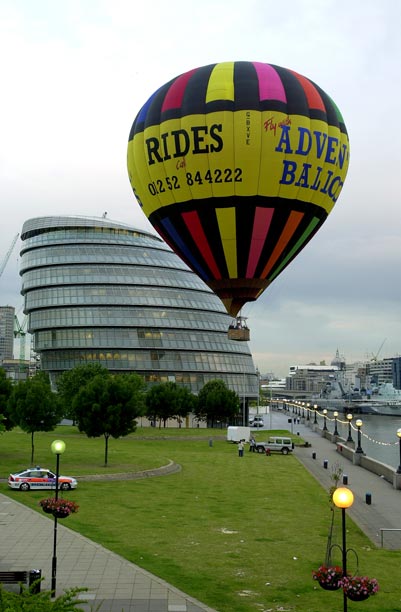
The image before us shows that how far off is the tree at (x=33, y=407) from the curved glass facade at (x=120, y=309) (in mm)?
67229

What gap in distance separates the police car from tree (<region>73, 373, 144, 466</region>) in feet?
37.9

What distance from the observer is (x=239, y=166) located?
28141 mm

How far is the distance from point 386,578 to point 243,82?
21.4m

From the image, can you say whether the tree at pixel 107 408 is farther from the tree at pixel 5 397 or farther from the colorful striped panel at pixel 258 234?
the colorful striped panel at pixel 258 234

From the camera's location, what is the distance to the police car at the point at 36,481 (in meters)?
36.0

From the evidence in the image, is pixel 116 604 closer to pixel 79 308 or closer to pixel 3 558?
pixel 3 558

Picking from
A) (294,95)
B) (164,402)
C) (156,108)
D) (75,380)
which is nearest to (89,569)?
(156,108)

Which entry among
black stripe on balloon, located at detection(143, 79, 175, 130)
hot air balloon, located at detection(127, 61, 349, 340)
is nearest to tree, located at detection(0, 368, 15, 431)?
hot air balloon, located at detection(127, 61, 349, 340)

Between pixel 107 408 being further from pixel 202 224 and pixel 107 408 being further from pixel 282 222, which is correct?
pixel 282 222

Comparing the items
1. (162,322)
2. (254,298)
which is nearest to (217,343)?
(162,322)

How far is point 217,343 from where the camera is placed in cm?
12569

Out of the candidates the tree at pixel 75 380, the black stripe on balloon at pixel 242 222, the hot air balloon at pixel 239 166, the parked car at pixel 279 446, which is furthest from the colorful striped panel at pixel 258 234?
the tree at pixel 75 380

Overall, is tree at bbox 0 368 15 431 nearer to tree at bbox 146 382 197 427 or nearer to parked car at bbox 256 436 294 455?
parked car at bbox 256 436 294 455

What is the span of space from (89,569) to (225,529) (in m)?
8.36
